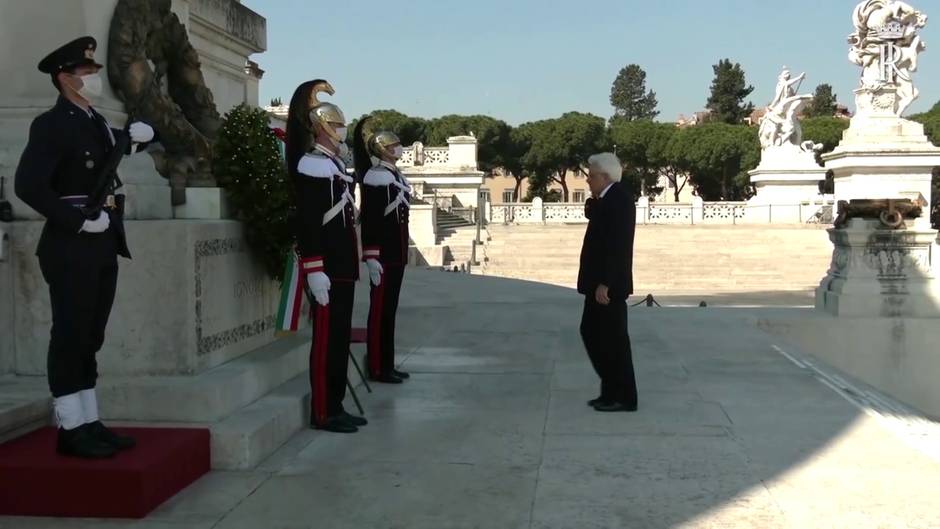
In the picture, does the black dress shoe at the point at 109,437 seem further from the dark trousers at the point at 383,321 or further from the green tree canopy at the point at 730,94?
the green tree canopy at the point at 730,94

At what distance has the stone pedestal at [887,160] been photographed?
81.3 ft

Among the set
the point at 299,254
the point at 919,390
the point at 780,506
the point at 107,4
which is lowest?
the point at 919,390

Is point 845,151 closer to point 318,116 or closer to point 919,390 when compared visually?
point 919,390

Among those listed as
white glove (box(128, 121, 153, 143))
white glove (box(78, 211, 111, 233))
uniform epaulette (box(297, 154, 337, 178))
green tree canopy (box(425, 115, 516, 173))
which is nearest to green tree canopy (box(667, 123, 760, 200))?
green tree canopy (box(425, 115, 516, 173))

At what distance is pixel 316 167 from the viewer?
4.93 metres

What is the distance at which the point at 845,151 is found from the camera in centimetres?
2547

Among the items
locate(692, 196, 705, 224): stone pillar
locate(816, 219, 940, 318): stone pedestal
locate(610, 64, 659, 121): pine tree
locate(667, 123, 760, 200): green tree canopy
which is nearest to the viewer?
locate(816, 219, 940, 318): stone pedestal

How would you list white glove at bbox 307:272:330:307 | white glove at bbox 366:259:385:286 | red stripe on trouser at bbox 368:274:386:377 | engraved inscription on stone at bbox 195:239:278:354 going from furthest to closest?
red stripe on trouser at bbox 368:274:386:377 < white glove at bbox 366:259:385:286 < white glove at bbox 307:272:330:307 < engraved inscription on stone at bbox 195:239:278:354

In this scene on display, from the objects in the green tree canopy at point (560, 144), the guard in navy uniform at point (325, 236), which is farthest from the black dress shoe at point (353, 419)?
the green tree canopy at point (560, 144)

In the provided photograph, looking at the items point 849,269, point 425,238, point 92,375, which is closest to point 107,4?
point 92,375

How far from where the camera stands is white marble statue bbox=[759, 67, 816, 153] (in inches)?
1508

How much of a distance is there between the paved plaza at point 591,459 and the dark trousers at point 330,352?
0.18 metres

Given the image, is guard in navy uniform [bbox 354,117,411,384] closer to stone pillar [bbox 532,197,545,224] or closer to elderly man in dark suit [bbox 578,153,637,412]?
elderly man in dark suit [bbox 578,153,637,412]

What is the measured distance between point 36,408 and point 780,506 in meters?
3.44
